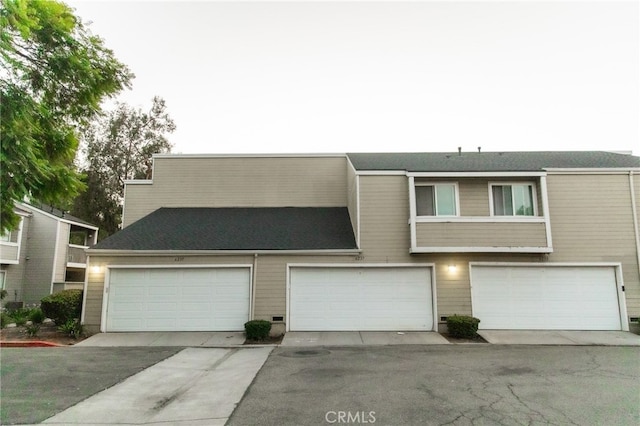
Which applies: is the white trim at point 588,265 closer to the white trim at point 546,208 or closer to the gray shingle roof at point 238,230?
the white trim at point 546,208

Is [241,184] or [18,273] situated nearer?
[241,184]

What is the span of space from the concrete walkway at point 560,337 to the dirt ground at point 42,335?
13.1 metres

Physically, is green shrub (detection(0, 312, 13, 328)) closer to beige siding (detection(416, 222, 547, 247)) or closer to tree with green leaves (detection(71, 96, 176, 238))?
tree with green leaves (detection(71, 96, 176, 238))

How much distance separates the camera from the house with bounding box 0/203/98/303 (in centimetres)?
1886

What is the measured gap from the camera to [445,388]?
6.20 metres

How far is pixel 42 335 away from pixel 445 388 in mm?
12512

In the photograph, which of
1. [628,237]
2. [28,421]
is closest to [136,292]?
[28,421]

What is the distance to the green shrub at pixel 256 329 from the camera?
1112 cm

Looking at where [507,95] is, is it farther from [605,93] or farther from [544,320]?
[544,320]

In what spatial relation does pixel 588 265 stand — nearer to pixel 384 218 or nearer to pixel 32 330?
pixel 384 218

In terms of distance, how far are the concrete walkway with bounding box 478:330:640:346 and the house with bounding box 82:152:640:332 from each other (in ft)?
1.16

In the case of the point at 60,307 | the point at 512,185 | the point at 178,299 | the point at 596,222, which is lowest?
the point at 60,307

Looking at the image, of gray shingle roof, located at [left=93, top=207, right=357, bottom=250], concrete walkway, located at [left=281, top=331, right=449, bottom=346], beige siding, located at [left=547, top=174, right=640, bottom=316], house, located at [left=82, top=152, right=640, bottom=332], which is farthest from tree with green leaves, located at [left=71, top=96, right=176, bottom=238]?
beige siding, located at [left=547, top=174, right=640, bottom=316]

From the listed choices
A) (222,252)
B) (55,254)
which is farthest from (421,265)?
(55,254)
